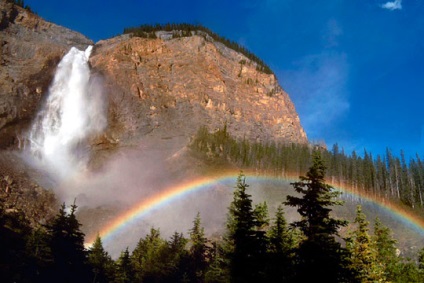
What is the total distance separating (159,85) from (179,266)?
117 metres

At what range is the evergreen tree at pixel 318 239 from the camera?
52.3 ft

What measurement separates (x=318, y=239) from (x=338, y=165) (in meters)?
115

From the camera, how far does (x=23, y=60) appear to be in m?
145

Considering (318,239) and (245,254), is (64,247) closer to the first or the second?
(245,254)

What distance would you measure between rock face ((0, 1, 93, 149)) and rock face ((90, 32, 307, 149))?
53.5 feet

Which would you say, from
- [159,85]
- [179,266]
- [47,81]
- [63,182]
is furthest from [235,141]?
[179,266]

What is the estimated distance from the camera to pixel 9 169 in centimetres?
10500

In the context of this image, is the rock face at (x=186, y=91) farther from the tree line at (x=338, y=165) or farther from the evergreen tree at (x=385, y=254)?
the evergreen tree at (x=385, y=254)

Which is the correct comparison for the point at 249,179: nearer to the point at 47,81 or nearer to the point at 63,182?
the point at 63,182

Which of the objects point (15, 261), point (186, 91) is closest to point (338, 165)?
point (186, 91)

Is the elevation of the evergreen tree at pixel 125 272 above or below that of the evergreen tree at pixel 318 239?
above

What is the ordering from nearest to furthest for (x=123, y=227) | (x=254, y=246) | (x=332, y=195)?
1. (x=332, y=195)
2. (x=254, y=246)
3. (x=123, y=227)

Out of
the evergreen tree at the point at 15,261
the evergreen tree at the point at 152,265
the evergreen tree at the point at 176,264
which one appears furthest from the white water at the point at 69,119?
the evergreen tree at the point at 15,261

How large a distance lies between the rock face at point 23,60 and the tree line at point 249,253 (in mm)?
87488
